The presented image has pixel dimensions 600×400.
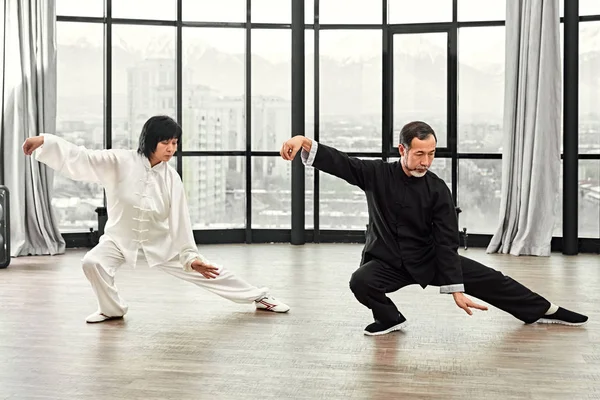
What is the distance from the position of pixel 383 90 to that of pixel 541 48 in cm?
144

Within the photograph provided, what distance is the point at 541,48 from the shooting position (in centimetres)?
718

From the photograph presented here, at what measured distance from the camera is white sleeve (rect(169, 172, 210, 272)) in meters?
4.59

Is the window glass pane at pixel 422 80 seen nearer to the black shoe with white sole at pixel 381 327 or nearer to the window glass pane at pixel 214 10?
the window glass pane at pixel 214 10

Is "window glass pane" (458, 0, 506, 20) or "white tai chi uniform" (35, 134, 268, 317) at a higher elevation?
"window glass pane" (458, 0, 506, 20)

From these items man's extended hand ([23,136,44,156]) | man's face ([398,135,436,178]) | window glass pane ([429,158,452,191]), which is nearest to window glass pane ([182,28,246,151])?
window glass pane ([429,158,452,191])

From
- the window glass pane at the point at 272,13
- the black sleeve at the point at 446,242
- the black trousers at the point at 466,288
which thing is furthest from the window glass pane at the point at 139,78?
the black sleeve at the point at 446,242

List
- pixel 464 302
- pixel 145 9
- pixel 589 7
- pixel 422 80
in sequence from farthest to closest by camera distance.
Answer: pixel 422 80
pixel 145 9
pixel 589 7
pixel 464 302

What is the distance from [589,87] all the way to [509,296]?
3639 millimetres

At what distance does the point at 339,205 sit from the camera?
808 cm

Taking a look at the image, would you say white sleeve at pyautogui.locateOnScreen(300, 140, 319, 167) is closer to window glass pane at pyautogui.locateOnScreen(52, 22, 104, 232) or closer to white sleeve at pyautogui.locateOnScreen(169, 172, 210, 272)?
white sleeve at pyautogui.locateOnScreen(169, 172, 210, 272)

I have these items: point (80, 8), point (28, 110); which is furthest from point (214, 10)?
point (28, 110)

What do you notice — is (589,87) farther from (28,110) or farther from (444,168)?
(28,110)

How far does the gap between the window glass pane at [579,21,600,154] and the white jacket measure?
13.4ft

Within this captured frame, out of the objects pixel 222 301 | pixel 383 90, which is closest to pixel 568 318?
pixel 222 301
